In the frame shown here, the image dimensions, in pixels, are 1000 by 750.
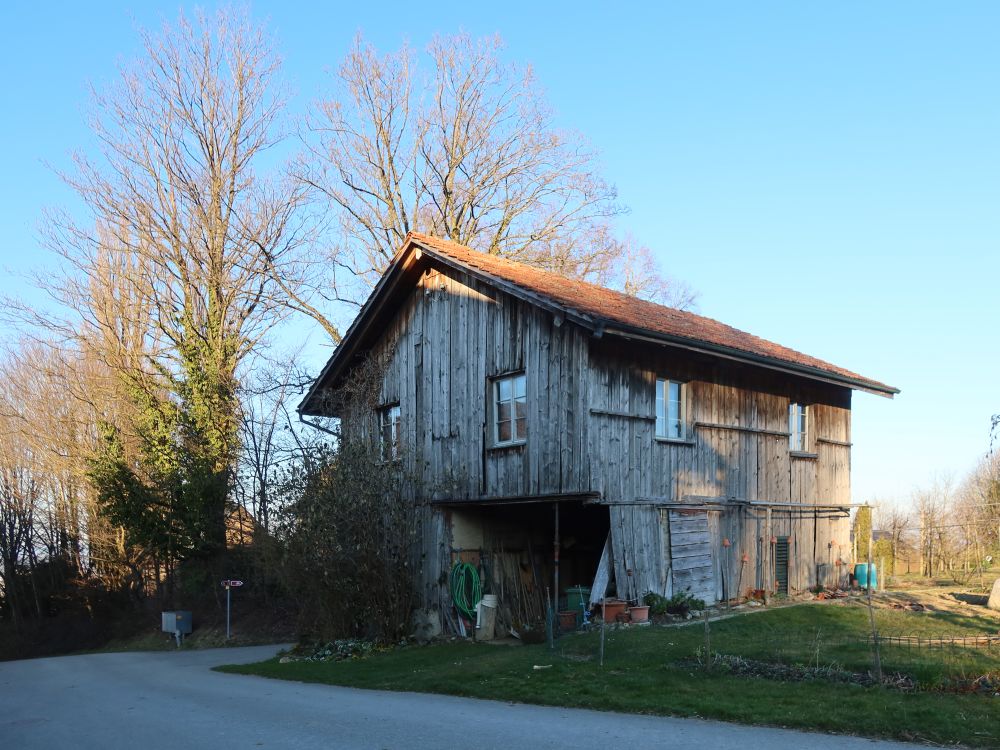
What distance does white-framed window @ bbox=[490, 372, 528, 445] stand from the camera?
19.6 m

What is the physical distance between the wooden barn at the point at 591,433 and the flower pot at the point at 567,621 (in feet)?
3.63

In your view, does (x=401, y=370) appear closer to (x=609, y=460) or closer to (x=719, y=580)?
(x=609, y=460)

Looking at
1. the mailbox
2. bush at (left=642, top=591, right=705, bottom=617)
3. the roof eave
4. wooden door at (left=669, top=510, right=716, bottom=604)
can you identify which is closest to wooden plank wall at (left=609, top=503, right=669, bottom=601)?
bush at (left=642, top=591, right=705, bottom=617)

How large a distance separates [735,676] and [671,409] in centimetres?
807

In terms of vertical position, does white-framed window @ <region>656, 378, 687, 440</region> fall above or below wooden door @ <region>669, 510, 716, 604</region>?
above

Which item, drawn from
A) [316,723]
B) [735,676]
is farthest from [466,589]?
[316,723]

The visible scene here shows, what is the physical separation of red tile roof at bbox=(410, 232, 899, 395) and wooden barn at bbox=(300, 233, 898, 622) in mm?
83

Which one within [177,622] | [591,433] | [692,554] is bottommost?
[177,622]

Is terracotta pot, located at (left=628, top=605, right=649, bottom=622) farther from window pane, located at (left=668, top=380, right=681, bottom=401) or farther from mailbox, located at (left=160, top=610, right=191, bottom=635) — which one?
mailbox, located at (left=160, top=610, right=191, bottom=635)

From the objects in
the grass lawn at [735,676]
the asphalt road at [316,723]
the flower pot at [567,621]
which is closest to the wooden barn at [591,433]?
the flower pot at [567,621]

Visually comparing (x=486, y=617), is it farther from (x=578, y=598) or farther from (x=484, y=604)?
(x=578, y=598)

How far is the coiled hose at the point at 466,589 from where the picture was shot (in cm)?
2041

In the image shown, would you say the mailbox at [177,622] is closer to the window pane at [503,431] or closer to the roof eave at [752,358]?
the window pane at [503,431]

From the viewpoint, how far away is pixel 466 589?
67.8ft
